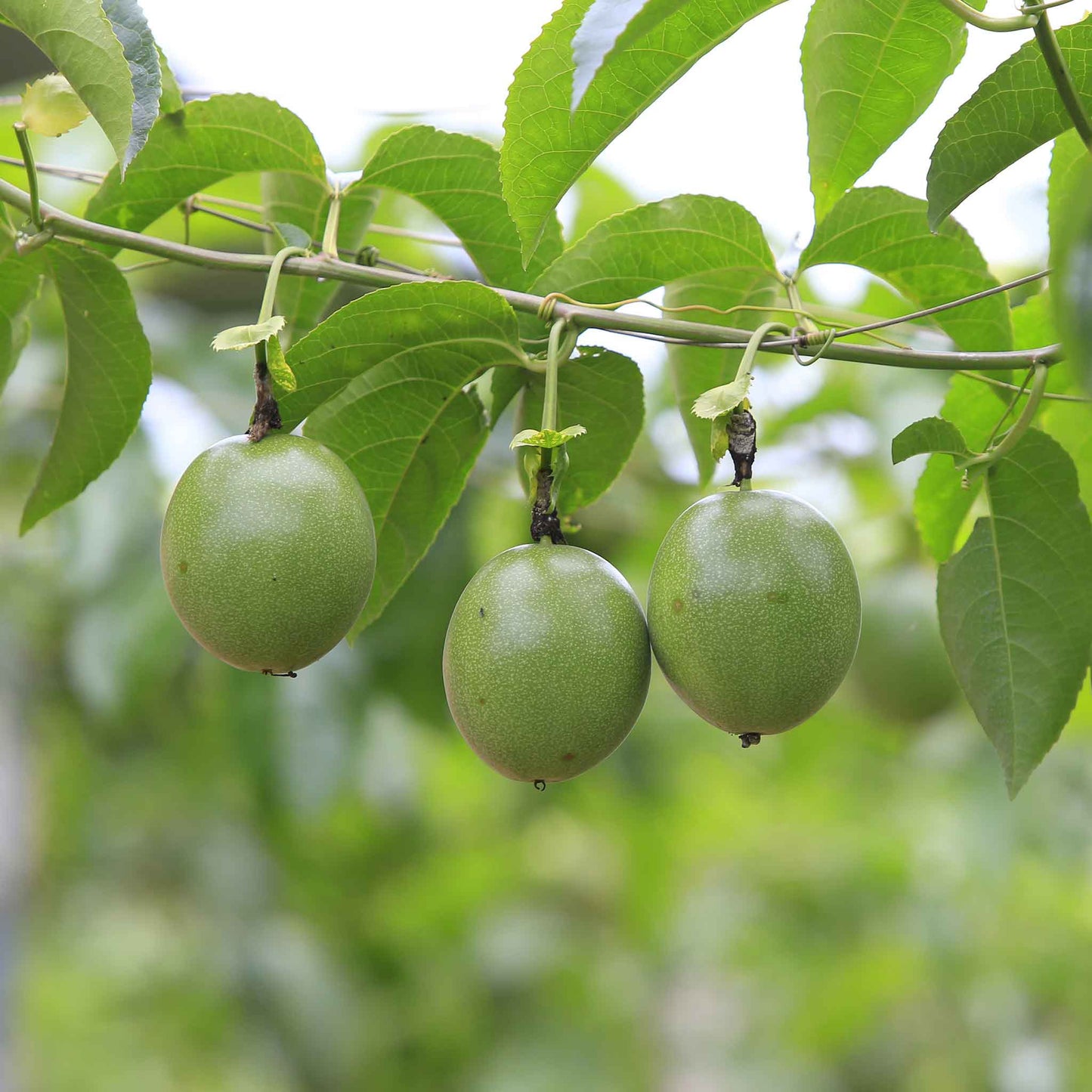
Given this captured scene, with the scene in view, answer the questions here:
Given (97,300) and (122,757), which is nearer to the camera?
(97,300)

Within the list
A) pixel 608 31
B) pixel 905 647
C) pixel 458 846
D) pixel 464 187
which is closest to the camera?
pixel 608 31

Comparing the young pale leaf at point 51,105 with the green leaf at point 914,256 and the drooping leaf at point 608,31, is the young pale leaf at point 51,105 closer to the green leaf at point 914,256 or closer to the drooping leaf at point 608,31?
the drooping leaf at point 608,31

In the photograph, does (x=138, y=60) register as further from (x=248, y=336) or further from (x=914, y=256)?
(x=914, y=256)

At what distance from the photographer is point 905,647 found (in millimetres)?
2947

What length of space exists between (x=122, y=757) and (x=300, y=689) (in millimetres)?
2069

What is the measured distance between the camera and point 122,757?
4445mm

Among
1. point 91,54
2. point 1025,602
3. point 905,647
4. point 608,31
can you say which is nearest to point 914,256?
point 1025,602

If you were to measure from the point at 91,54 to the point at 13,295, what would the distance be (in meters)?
0.38

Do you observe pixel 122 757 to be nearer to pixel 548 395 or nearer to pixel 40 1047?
pixel 40 1047

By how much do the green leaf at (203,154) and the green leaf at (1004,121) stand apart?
2.34 feet

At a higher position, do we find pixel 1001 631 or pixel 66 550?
pixel 1001 631

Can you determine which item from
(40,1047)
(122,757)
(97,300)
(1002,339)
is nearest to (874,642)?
(1002,339)

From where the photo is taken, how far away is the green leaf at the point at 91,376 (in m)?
1.37

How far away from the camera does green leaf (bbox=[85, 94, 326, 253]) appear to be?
4.62 feet
